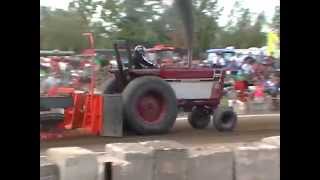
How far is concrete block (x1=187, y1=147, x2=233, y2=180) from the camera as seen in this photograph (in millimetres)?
4039

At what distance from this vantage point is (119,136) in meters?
7.28

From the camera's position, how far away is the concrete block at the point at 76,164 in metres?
3.70

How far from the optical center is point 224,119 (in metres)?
8.20

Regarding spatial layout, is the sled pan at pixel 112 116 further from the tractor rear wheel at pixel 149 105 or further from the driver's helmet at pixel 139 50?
the driver's helmet at pixel 139 50

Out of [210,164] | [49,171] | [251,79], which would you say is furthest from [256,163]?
[251,79]

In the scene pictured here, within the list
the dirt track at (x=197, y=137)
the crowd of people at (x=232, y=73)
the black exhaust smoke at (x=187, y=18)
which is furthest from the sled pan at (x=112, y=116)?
the black exhaust smoke at (x=187, y=18)

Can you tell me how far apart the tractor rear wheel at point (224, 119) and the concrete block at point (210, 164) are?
3.79m

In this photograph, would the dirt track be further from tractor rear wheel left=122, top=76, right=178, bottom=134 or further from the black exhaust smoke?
A: the black exhaust smoke

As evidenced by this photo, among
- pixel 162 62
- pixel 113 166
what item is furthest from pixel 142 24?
pixel 113 166

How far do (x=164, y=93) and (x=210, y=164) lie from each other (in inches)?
133

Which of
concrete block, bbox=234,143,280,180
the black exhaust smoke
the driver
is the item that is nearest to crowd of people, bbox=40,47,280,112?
the driver

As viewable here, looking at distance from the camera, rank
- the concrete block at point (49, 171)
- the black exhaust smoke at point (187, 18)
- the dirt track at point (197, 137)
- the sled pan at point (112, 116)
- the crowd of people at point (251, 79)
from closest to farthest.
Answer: the concrete block at point (49, 171)
the dirt track at point (197, 137)
the sled pan at point (112, 116)
the black exhaust smoke at point (187, 18)
the crowd of people at point (251, 79)
